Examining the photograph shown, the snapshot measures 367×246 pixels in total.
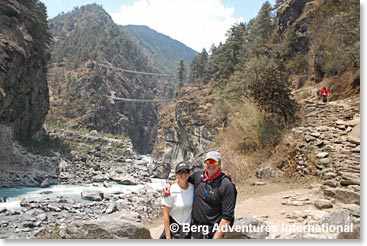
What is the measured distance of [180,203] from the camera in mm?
3537

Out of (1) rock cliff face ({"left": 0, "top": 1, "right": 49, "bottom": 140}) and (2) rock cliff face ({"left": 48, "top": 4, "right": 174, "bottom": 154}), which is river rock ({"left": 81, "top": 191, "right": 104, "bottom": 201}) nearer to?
(1) rock cliff face ({"left": 0, "top": 1, "right": 49, "bottom": 140})

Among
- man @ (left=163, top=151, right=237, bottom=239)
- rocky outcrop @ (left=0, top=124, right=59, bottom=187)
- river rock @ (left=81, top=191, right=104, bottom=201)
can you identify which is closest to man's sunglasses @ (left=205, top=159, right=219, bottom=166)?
man @ (left=163, top=151, right=237, bottom=239)

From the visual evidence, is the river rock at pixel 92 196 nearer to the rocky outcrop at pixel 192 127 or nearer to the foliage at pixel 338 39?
the rocky outcrop at pixel 192 127

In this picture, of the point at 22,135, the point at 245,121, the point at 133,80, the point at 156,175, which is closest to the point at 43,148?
the point at 22,135

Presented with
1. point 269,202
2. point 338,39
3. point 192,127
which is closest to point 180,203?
point 269,202

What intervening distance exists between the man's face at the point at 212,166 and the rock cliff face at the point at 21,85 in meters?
30.1

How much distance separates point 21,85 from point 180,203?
37.8 metres

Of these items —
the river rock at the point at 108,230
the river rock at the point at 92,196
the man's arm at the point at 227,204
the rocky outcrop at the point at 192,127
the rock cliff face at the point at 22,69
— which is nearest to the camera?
the man's arm at the point at 227,204

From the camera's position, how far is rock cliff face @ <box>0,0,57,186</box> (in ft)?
103

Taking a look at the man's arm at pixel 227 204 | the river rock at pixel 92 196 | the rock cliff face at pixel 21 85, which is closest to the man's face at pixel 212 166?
the man's arm at pixel 227 204

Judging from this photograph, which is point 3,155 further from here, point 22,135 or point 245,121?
point 245,121

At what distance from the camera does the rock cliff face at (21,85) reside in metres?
31.3

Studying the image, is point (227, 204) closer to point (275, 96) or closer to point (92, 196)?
point (275, 96)

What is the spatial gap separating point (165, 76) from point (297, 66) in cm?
11471
